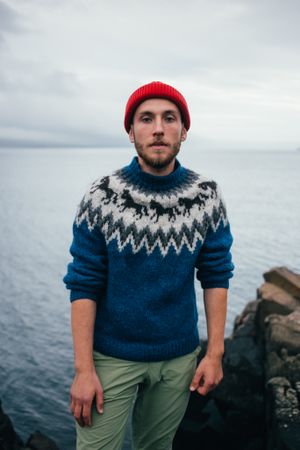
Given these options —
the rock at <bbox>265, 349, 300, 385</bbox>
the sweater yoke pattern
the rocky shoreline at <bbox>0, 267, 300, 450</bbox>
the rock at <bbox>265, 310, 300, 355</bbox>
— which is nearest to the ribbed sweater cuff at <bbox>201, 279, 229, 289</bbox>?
the sweater yoke pattern

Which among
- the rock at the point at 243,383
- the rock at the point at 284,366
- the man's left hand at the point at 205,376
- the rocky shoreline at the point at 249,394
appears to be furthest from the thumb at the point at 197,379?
the rock at the point at 243,383

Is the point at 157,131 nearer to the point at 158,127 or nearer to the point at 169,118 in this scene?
the point at 158,127

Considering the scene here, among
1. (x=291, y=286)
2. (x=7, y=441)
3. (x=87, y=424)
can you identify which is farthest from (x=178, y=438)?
(x=87, y=424)

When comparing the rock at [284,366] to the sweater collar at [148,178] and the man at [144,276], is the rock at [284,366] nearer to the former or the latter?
the man at [144,276]

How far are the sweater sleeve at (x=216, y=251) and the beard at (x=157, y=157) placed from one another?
493mm

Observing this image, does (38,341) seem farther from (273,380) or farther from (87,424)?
(87,424)

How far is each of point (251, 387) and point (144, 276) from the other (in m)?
5.22

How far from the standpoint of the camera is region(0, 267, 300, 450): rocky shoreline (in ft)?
17.1

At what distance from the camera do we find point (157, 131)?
9.82 feet

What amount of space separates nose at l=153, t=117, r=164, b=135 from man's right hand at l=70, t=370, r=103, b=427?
1.74 m

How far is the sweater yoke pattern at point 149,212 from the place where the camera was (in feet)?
9.66

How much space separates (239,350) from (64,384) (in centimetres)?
681

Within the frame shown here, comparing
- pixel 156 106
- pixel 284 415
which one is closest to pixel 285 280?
pixel 284 415

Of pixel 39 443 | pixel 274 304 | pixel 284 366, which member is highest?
pixel 284 366
